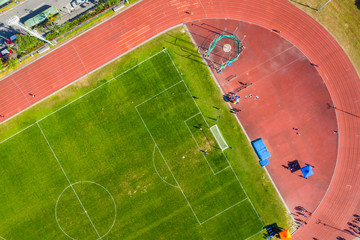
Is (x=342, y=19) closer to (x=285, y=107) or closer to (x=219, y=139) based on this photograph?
(x=285, y=107)

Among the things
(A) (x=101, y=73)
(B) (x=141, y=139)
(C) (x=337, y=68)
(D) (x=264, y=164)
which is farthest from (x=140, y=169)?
(C) (x=337, y=68)

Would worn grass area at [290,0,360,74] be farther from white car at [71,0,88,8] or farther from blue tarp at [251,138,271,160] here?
white car at [71,0,88,8]

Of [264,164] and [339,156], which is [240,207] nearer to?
[264,164]

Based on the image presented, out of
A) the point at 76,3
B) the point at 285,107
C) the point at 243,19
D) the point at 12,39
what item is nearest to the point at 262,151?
the point at 285,107

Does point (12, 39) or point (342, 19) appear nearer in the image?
point (342, 19)

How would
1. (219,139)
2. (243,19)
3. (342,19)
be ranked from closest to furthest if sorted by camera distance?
1. (219,139)
2. (243,19)
3. (342,19)
